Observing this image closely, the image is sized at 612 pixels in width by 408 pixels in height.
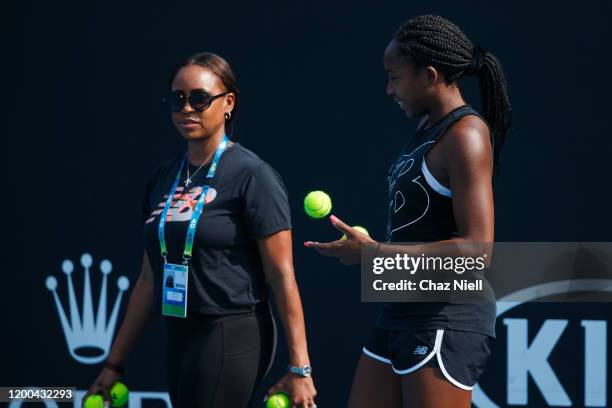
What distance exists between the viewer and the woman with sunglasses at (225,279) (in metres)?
2.71

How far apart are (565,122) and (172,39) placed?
1.83m

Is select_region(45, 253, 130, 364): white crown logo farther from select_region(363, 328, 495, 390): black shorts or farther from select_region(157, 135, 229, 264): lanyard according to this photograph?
select_region(363, 328, 495, 390): black shorts

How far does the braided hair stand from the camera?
8.64 ft

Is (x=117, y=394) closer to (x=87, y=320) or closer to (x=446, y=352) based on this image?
(x=446, y=352)

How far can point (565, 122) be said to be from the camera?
4062 millimetres

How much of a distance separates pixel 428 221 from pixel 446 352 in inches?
14.2

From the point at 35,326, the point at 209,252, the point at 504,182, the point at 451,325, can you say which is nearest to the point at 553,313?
the point at 504,182

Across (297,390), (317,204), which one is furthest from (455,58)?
(297,390)

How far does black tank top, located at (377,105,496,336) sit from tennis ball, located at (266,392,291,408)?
0.38m

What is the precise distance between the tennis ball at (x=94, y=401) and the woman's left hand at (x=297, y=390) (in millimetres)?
615

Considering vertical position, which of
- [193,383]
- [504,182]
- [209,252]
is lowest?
[193,383]

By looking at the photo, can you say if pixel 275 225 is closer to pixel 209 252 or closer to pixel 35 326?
pixel 209 252

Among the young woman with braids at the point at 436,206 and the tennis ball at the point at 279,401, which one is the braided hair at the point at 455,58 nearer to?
the young woman with braids at the point at 436,206

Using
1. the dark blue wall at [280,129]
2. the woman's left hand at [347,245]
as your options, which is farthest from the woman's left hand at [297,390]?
the dark blue wall at [280,129]
